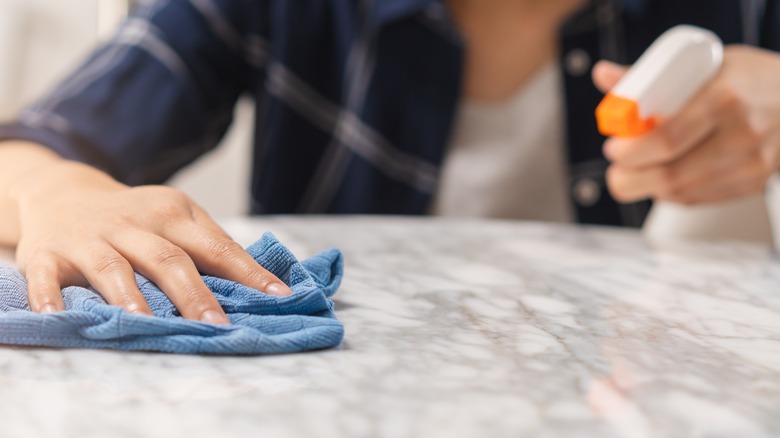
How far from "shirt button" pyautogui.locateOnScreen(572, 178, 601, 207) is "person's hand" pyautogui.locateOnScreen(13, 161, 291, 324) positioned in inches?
22.4

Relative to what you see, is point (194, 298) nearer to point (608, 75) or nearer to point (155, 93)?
point (608, 75)

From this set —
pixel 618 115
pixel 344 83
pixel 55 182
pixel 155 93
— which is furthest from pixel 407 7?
pixel 55 182

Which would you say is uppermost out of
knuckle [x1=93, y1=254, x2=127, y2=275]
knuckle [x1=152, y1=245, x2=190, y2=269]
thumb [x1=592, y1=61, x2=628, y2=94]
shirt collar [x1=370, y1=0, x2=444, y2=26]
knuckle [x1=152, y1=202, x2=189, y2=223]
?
shirt collar [x1=370, y1=0, x2=444, y2=26]

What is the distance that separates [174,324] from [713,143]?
1.60 ft

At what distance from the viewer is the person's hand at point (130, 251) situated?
1.03ft

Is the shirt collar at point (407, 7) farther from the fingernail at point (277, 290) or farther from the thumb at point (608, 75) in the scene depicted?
the fingernail at point (277, 290)

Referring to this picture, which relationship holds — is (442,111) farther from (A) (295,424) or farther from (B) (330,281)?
(A) (295,424)

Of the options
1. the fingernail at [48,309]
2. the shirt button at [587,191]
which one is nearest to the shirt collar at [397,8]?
the shirt button at [587,191]

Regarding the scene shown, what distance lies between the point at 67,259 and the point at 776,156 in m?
0.57

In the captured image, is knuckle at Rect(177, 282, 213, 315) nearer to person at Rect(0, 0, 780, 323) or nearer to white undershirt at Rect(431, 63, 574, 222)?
person at Rect(0, 0, 780, 323)

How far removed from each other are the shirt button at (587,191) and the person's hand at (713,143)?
0.22m

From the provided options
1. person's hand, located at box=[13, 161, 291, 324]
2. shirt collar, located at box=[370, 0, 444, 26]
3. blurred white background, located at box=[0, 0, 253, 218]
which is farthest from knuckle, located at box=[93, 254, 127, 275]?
blurred white background, located at box=[0, 0, 253, 218]

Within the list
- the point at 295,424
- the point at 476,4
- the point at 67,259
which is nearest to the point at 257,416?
the point at 295,424

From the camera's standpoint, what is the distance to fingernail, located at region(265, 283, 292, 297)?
33cm
